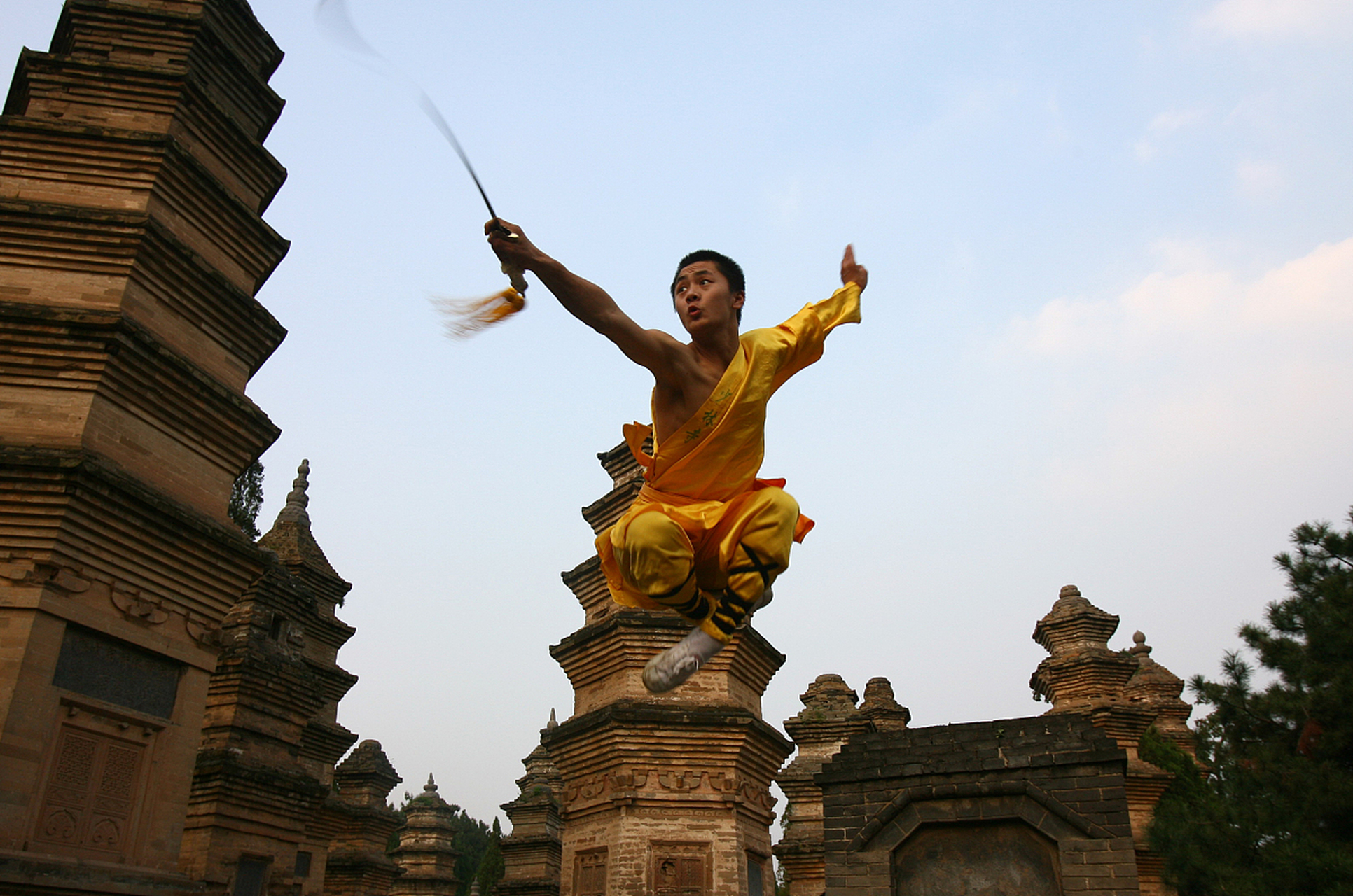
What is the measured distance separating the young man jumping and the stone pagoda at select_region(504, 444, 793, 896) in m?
8.66

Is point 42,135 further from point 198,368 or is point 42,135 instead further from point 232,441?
point 232,441

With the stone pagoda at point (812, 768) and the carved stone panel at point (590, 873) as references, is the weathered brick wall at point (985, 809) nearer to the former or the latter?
the carved stone panel at point (590, 873)

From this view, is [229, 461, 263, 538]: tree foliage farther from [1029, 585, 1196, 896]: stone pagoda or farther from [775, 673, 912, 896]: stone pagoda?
[1029, 585, 1196, 896]: stone pagoda

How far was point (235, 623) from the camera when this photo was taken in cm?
1274

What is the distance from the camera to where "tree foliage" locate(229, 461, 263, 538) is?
22734 mm

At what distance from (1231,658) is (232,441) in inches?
471

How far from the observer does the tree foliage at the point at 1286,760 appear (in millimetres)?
9297

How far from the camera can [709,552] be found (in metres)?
3.71

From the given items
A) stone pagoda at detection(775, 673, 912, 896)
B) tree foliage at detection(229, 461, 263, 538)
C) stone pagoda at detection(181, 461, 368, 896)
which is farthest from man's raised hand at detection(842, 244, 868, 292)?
tree foliage at detection(229, 461, 263, 538)

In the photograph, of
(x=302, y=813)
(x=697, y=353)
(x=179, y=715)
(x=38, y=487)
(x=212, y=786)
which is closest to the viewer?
(x=697, y=353)

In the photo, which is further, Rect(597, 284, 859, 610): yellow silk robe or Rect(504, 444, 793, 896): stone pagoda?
Rect(504, 444, 793, 896): stone pagoda

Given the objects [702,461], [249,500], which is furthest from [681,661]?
[249,500]

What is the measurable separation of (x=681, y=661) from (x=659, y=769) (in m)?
9.04

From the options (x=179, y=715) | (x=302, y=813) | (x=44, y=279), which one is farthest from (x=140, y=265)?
(x=302, y=813)
